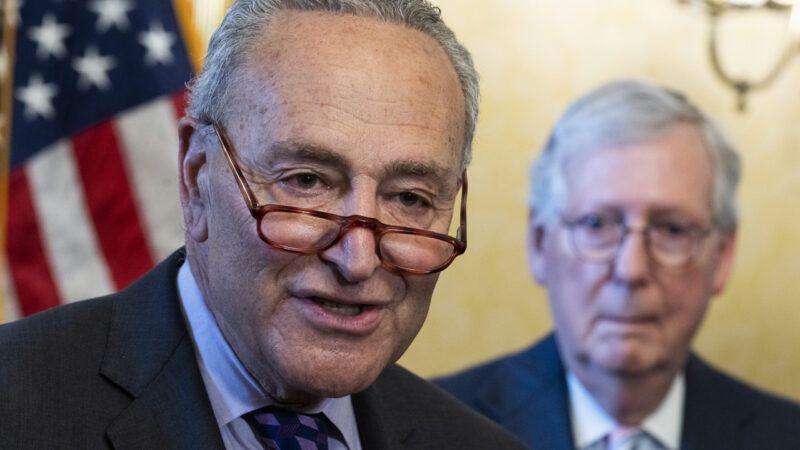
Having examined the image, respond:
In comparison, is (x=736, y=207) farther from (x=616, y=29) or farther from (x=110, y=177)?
(x=110, y=177)

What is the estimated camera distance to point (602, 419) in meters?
3.10

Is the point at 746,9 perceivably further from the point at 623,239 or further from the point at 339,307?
the point at 339,307

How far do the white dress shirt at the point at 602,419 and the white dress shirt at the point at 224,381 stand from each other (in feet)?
4.43

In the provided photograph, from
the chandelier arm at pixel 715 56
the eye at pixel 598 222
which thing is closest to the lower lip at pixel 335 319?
the eye at pixel 598 222

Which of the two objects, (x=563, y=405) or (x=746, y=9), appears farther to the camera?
(x=746, y=9)

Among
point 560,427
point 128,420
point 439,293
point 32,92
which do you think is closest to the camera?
point 128,420

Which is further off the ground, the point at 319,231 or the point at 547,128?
the point at 319,231

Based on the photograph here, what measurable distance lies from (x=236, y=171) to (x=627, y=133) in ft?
5.68

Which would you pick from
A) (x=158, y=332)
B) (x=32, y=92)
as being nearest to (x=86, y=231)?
(x=32, y=92)

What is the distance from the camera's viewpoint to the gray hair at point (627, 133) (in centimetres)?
325

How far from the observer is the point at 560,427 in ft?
10.1

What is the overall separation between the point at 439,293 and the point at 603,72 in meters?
0.86

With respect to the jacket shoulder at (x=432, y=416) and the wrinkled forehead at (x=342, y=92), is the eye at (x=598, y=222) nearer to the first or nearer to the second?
the jacket shoulder at (x=432, y=416)

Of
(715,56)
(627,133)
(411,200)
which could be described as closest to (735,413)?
(627,133)
